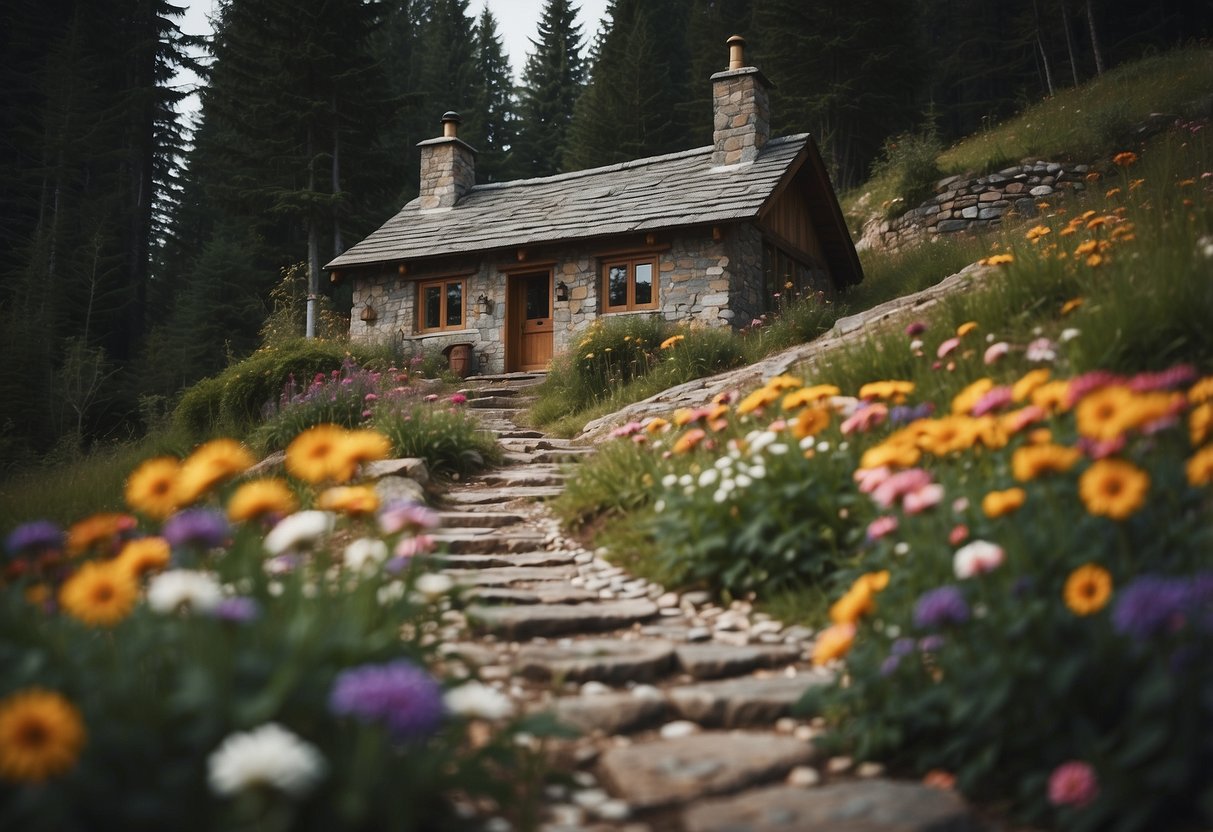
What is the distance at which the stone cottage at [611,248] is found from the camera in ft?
42.9

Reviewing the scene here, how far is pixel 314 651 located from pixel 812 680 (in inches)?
69.8

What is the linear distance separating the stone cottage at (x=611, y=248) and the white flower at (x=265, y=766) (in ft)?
38.6

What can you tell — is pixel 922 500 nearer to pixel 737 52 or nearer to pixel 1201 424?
pixel 1201 424

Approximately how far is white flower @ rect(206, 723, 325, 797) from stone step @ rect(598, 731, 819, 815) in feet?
3.19

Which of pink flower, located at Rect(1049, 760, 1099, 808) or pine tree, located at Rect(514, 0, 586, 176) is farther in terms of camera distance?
pine tree, located at Rect(514, 0, 586, 176)

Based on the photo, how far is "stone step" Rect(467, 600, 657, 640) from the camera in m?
3.20

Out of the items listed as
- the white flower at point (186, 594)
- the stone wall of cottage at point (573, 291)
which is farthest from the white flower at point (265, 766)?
the stone wall of cottage at point (573, 291)

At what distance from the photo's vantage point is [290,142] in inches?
827

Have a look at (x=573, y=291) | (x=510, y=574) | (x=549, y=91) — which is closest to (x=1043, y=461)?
(x=510, y=574)

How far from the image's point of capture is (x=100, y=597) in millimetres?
1611

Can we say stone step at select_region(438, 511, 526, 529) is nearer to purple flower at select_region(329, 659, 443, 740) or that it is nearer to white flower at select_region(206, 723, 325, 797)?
purple flower at select_region(329, 659, 443, 740)

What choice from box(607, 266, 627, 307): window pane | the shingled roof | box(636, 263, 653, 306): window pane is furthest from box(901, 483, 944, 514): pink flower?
box(607, 266, 627, 307): window pane

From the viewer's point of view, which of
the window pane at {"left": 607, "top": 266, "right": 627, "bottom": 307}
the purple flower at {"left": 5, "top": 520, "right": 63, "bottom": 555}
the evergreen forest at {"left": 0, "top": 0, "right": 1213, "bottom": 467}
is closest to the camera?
the purple flower at {"left": 5, "top": 520, "right": 63, "bottom": 555}

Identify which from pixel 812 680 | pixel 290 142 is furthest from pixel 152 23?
pixel 812 680
